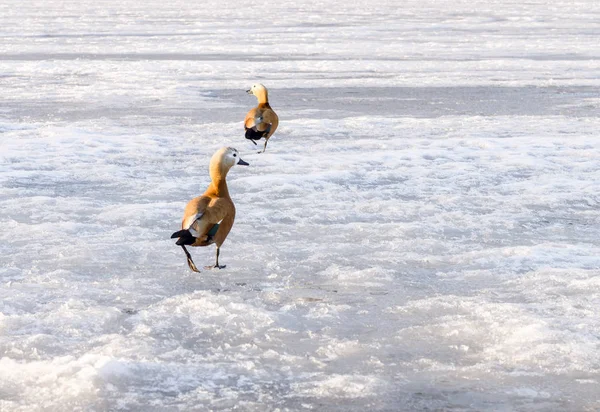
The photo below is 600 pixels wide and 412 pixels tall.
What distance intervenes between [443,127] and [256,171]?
3.53 meters

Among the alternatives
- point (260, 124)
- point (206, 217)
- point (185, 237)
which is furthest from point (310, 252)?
point (260, 124)

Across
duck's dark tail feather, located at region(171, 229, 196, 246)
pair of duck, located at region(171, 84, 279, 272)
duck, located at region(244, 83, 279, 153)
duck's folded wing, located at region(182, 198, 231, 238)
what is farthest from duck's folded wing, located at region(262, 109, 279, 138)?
duck's dark tail feather, located at region(171, 229, 196, 246)

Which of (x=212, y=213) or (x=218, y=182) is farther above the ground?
(x=218, y=182)

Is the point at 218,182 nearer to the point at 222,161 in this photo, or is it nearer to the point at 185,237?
the point at 222,161

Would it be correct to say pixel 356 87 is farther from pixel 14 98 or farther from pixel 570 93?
pixel 14 98

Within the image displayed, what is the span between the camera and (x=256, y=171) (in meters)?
9.20

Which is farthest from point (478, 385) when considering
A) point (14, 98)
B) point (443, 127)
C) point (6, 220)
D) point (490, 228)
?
point (14, 98)

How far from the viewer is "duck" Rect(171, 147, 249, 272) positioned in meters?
5.28

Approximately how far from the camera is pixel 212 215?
541cm

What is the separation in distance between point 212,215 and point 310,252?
1.03 metres

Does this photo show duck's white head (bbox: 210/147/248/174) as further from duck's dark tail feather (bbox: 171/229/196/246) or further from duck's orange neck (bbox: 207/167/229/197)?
duck's dark tail feather (bbox: 171/229/196/246)

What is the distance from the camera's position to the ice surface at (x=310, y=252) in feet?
13.5

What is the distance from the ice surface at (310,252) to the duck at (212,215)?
0.95 feet

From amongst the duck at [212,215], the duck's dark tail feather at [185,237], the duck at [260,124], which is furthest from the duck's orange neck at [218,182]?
the duck at [260,124]
